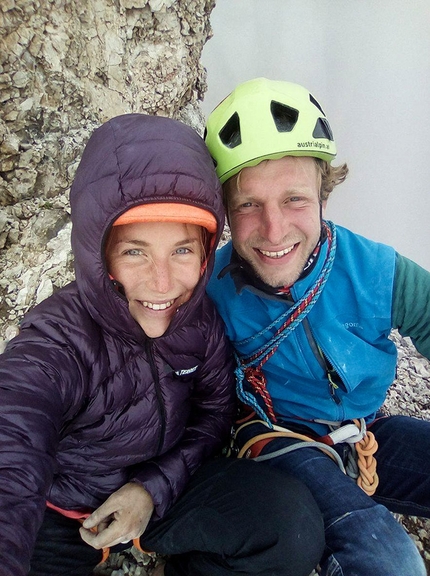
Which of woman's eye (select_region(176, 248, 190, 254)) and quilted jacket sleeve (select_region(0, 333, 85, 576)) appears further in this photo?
woman's eye (select_region(176, 248, 190, 254))

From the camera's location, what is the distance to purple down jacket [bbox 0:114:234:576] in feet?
3.39

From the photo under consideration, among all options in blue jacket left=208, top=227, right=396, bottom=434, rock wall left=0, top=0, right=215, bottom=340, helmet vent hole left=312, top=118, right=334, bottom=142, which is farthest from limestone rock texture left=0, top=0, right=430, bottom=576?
helmet vent hole left=312, top=118, right=334, bottom=142

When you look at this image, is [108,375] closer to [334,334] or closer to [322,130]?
[334,334]

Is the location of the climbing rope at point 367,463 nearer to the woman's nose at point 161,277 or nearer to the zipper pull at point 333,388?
the zipper pull at point 333,388

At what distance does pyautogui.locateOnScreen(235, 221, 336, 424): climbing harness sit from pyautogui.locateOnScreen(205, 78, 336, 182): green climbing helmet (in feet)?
1.24

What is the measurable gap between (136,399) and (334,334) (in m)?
0.82

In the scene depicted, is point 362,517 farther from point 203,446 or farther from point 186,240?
point 186,240

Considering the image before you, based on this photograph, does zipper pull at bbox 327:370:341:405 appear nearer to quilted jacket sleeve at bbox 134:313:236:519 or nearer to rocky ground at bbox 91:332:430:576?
quilted jacket sleeve at bbox 134:313:236:519

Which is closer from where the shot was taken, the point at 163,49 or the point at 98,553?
the point at 98,553

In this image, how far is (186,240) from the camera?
1.31m

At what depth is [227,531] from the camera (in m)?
1.37

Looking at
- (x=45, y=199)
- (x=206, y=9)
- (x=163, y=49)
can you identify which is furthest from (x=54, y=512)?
(x=206, y=9)

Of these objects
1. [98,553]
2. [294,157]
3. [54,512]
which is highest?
[294,157]

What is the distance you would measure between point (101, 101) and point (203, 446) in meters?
2.80
